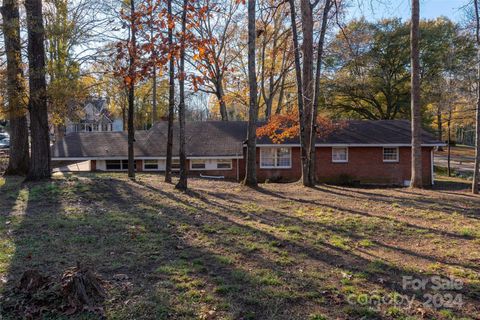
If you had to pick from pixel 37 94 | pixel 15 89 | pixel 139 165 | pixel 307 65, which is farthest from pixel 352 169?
pixel 15 89

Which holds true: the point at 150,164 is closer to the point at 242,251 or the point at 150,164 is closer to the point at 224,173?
the point at 224,173

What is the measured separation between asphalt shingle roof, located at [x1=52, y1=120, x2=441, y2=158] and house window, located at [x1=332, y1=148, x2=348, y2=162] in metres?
0.64

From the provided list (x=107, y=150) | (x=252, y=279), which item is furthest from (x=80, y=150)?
(x=252, y=279)

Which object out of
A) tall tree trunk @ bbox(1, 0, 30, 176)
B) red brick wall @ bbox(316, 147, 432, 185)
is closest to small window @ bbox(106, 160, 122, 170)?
tall tree trunk @ bbox(1, 0, 30, 176)

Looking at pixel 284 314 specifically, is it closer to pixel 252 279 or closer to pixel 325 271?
pixel 252 279

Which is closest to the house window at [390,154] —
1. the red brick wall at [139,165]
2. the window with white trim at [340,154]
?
the window with white trim at [340,154]

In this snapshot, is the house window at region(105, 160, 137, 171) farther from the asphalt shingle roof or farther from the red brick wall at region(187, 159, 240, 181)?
the red brick wall at region(187, 159, 240, 181)

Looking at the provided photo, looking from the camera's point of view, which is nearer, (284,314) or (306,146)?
(284,314)

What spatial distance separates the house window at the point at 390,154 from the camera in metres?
23.9

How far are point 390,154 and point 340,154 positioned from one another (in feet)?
10.5

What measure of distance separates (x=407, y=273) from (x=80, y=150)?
23504 mm

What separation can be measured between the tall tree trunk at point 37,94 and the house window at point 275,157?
14.8m

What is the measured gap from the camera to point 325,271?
494 cm

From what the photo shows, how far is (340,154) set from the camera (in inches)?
958
